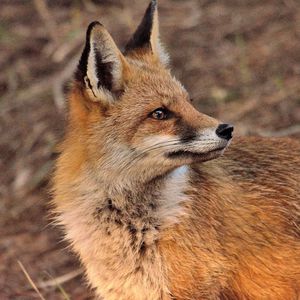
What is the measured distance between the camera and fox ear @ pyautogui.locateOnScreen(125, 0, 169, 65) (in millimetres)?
6355

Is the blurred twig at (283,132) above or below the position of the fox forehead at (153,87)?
below

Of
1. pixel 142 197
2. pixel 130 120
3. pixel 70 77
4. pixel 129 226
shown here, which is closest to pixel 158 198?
pixel 142 197

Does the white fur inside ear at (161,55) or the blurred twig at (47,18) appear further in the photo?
the blurred twig at (47,18)

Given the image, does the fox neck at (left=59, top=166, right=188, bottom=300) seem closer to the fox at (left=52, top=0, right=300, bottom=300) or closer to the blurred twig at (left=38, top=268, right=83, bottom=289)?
the fox at (left=52, top=0, right=300, bottom=300)

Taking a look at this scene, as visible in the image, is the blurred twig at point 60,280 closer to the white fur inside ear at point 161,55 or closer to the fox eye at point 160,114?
the white fur inside ear at point 161,55

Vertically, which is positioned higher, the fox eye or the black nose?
the fox eye

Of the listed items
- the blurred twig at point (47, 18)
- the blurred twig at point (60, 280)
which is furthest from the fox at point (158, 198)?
the blurred twig at point (47, 18)

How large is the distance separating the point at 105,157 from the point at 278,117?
451 cm

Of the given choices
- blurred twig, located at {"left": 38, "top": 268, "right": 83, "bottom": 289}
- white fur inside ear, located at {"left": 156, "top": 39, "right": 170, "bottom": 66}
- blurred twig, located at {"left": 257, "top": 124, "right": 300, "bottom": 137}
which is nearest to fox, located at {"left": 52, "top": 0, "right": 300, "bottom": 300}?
white fur inside ear, located at {"left": 156, "top": 39, "right": 170, "bottom": 66}

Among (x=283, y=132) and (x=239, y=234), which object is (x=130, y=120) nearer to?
(x=239, y=234)

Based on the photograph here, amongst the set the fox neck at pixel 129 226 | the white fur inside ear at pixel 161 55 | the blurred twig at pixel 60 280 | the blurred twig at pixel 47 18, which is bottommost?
the blurred twig at pixel 60 280

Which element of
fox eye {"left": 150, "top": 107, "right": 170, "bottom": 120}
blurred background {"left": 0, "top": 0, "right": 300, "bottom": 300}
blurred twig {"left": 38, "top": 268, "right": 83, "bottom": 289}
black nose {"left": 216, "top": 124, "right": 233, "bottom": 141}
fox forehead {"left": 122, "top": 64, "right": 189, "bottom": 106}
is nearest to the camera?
black nose {"left": 216, "top": 124, "right": 233, "bottom": 141}

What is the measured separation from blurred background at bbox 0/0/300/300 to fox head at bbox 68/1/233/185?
7.75ft

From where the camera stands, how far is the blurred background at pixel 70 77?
8641 millimetres
